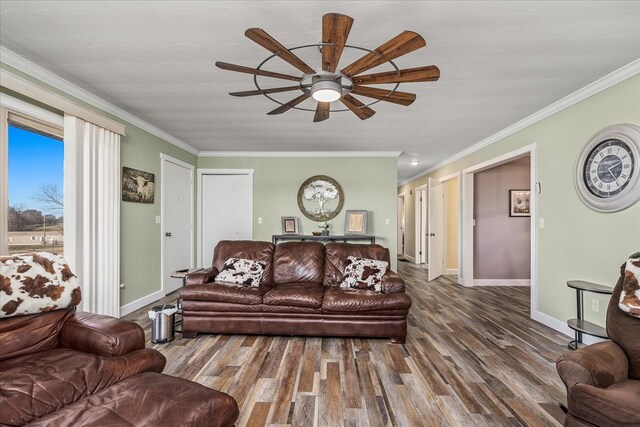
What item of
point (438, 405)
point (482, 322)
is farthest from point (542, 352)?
point (438, 405)

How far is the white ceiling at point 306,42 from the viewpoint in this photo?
6.24 feet

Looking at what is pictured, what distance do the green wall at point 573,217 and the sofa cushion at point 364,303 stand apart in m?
1.80

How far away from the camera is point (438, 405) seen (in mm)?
2045

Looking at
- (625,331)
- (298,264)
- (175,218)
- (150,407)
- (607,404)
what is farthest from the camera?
(175,218)

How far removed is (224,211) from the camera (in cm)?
582

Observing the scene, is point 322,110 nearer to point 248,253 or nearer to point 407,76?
point 407,76

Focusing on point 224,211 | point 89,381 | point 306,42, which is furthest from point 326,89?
point 224,211

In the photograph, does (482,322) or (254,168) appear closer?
(482,322)

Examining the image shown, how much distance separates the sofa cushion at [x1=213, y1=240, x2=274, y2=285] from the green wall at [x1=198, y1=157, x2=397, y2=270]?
1893mm

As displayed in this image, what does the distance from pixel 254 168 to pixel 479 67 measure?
416 cm

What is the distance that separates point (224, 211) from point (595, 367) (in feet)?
17.7

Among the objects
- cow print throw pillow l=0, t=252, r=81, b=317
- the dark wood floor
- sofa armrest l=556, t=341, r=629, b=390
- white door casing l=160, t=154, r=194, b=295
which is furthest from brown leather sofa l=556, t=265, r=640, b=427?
white door casing l=160, t=154, r=194, b=295

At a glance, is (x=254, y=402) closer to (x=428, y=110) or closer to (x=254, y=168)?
(x=428, y=110)

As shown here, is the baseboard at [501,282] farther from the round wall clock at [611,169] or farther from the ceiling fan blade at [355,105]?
the ceiling fan blade at [355,105]
